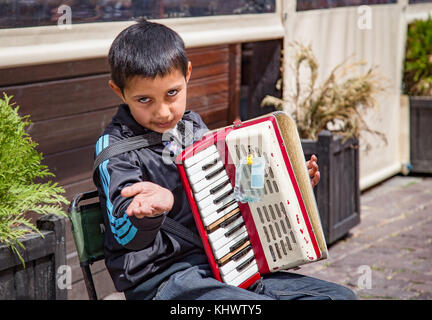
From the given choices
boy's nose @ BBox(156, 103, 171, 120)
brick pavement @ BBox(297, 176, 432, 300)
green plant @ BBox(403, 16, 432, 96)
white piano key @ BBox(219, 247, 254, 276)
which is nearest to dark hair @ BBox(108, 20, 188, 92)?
boy's nose @ BBox(156, 103, 171, 120)

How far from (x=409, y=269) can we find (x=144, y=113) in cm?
287

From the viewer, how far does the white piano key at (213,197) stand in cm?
231

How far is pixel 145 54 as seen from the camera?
7.71 feet

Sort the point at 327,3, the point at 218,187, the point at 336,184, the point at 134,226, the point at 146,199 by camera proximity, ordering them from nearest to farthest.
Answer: the point at 146,199, the point at 134,226, the point at 218,187, the point at 336,184, the point at 327,3

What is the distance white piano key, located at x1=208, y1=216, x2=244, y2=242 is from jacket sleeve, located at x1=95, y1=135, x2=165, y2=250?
19 cm

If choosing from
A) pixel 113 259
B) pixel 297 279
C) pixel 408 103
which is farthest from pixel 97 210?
pixel 408 103

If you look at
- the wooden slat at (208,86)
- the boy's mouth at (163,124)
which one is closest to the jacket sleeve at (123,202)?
the boy's mouth at (163,124)

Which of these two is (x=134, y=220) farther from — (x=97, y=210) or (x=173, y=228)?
(x=97, y=210)

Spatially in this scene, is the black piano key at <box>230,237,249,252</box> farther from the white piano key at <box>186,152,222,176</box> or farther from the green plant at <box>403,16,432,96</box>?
the green plant at <box>403,16,432,96</box>

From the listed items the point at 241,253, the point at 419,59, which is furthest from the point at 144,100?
the point at 419,59

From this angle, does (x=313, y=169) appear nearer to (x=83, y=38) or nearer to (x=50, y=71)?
(x=83, y=38)

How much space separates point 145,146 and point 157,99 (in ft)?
0.58

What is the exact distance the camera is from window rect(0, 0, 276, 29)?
119 inches

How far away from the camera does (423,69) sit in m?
7.19
